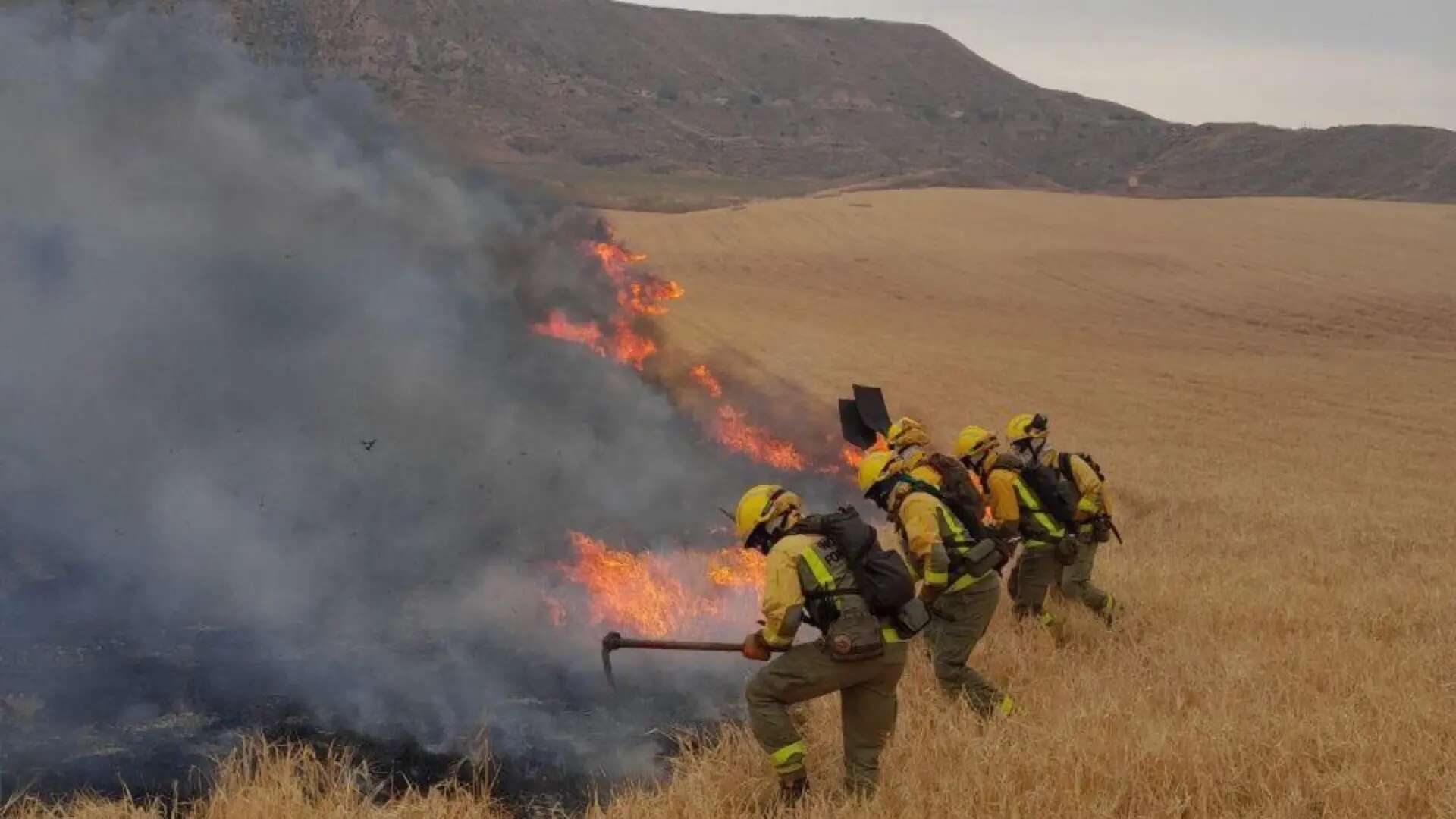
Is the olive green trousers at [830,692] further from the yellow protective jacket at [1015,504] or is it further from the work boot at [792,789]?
the yellow protective jacket at [1015,504]

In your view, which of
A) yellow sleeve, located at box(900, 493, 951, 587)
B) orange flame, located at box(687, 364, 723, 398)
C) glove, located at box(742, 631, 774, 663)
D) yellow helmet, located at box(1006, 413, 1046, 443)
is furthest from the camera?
orange flame, located at box(687, 364, 723, 398)

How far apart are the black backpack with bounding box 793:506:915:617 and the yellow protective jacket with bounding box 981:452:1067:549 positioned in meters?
3.42

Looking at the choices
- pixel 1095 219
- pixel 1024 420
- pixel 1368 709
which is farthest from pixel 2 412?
pixel 1095 219

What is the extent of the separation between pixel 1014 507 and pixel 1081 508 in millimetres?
797

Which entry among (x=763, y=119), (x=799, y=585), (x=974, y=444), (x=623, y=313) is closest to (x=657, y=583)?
(x=974, y=444)

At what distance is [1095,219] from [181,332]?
56079 millimetres

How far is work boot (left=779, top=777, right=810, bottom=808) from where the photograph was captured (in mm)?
6402

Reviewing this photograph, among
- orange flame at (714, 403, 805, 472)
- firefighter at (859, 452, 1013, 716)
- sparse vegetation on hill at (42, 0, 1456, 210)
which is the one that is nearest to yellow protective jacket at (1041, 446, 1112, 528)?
firefighter at (859, 452, 1013, 716)

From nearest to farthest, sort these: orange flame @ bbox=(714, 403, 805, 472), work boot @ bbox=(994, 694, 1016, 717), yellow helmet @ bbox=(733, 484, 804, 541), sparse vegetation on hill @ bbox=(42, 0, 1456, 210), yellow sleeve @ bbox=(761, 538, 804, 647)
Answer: yellow sleeve @ bbox=(761, 538, 804, 647)
yellow helmet @ bbox=(733, 484, 804, 541)
work boot @ bbox=(994, 694, 1016, 717)
orange flame @ bbox=(714, 403, 805, 472)
sparse vegetation on hill @ bbox=(42, 0, 1456, 210)

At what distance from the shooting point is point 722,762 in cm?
717

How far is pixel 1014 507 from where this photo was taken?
9508 mm

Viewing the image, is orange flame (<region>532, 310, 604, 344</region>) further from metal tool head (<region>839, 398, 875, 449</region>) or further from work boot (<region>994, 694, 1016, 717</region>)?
work boot (<region>994, 694, 1016, 717</region>)

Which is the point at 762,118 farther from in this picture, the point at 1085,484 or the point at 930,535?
the point at 930,535

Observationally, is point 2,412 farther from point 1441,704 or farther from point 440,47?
point 440,47
